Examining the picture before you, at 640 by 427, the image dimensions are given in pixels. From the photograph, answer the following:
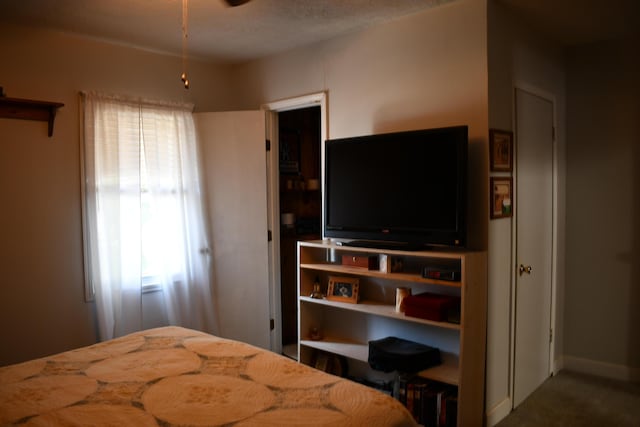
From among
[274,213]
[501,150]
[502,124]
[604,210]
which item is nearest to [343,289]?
[274,213]

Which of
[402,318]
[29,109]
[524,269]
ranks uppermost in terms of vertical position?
[29,109]

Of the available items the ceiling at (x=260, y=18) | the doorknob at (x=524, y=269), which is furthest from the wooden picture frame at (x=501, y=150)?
the ceiling at (x=260, y=18)

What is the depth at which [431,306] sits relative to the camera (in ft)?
8.73

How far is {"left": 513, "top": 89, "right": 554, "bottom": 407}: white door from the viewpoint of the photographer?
3.11 meters

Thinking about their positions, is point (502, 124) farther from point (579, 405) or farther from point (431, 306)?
point (579, 405)

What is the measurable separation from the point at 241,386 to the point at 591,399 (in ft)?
8.70

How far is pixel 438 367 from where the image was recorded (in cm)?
278

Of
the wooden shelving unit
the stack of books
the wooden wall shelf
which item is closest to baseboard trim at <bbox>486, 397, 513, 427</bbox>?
the wooden shelving unit

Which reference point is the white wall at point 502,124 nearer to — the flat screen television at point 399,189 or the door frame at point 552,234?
the door frame at point 552,234

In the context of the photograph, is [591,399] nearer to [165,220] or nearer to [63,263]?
[165,220]

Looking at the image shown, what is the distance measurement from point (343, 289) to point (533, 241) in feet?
4.45

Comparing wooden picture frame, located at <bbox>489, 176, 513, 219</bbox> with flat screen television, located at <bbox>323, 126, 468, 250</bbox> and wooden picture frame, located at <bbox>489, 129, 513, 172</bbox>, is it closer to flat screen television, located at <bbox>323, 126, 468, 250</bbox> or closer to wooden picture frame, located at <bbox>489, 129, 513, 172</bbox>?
wooden picture frame, located at <bbox>489, 129, 513, 172</bbox>

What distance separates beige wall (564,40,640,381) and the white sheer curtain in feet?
9.59

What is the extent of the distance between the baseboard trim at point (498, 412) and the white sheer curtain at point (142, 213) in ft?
7.07
